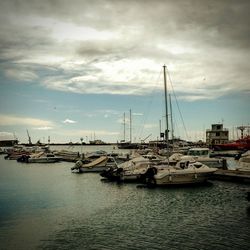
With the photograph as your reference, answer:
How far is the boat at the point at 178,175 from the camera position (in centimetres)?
4275

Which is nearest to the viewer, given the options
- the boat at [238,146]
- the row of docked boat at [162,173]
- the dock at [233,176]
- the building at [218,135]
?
the row of docked boat at [162,173]

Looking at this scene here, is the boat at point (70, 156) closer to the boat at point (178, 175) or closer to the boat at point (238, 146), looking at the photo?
the boat at point (238, 146)

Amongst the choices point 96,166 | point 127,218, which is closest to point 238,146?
point 96,166

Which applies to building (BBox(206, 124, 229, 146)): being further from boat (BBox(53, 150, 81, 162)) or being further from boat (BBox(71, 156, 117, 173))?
boat (BBox(71, 156, 117, 173))

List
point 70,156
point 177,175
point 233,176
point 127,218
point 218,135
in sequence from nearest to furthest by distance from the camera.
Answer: point 127,218
point 177,175
point 233,176
point 70,156
point 218,135

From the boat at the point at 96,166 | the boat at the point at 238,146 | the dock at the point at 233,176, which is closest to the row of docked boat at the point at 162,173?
the dock at the point at 233,176

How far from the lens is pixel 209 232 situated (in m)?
23.1

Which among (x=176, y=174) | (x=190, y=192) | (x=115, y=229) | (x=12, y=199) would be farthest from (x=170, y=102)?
(x=115, y=229)

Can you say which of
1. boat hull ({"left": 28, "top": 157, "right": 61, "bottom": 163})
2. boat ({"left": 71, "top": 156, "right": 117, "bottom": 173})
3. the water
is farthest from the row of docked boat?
boat hull ({"left": 28, "top": 157, "right": 61, "bottom": 163})

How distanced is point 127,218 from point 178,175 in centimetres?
1650

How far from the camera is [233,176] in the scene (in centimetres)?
4528

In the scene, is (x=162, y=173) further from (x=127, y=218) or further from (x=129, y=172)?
(x=127, y=218)

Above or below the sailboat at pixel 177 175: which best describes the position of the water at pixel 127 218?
below

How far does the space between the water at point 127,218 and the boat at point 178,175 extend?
4.94 ft
